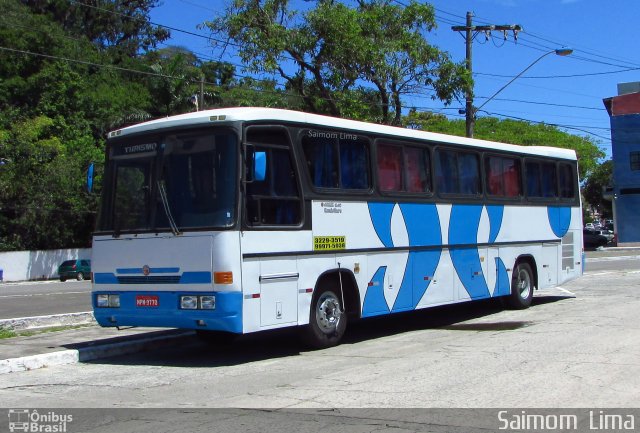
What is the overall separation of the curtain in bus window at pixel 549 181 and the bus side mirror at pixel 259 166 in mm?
8824

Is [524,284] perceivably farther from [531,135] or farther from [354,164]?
[531,135]

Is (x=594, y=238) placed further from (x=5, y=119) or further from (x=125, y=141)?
(x=125, y=141)

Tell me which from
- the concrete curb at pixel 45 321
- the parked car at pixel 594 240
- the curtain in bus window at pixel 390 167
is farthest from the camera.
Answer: the parked car at pixel 594 240

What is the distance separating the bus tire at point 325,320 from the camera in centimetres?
1099

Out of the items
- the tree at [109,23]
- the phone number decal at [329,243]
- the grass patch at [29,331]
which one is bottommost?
the grass patch at [29,331]

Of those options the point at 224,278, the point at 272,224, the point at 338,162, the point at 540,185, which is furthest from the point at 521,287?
the point at 224,278

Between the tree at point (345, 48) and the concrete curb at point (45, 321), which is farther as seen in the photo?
the tree at point (345, 48)

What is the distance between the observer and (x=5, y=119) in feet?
158

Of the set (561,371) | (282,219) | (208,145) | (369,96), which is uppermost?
(369,96)

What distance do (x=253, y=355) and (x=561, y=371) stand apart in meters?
4.47

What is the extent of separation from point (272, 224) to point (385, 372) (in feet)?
8.32

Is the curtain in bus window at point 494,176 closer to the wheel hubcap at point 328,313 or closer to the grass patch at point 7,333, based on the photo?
the wheel hubcap at point 328,313

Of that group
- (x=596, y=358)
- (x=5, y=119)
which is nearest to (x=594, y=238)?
(x=5, y=119)

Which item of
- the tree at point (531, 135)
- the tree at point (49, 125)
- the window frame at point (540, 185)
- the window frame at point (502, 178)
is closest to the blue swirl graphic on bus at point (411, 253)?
the window frame at point (502, 178)
